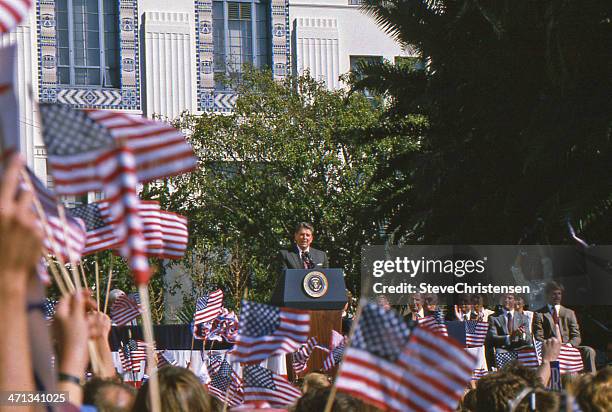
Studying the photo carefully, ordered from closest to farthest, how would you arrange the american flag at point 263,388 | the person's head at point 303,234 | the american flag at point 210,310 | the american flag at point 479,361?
the american flag at point 263,388 < the american flag at point 210,310 < the american flag at point 479,361 < the person's head at point 303,234

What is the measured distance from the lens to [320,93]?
25.2m

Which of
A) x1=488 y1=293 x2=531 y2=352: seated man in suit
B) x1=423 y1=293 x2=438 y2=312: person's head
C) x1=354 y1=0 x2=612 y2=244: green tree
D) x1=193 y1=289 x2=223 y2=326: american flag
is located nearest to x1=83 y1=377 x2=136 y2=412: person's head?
x1=193 y1=289 x2=223 y2=326: american flag

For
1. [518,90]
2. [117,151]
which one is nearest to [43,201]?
[117,151]

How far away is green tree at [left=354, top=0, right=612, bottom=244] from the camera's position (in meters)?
15.6

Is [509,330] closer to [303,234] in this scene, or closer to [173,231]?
[303,234]

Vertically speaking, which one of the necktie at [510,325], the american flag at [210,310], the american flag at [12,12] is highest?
the american flag at [12,12]

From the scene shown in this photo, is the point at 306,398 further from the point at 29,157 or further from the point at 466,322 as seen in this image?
the point at 29,157

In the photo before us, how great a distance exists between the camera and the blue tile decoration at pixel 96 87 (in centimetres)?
2936

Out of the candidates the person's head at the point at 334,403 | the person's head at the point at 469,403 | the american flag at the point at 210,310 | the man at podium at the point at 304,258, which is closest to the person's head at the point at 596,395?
the person's head at the point at 334,403

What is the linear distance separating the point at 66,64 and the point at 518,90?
50.2ft

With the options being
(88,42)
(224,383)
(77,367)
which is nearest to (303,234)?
(224,383)

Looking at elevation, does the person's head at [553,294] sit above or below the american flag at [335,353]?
above

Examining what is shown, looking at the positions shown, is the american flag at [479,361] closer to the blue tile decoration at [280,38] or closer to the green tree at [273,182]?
the green tree at [273,182]

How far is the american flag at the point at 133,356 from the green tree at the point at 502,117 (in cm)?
666
